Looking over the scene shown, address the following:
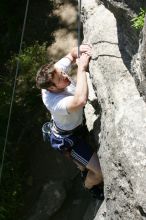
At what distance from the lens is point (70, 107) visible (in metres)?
5.05

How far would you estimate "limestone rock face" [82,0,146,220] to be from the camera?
14.9 ft

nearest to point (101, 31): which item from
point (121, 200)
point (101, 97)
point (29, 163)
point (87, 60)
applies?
point (87, 60)

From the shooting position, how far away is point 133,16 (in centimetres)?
493

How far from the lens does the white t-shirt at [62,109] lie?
5.14m

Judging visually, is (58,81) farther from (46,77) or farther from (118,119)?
(118,119)

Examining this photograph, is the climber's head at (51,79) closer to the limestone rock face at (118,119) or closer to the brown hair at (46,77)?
the brown hair at (46,77)

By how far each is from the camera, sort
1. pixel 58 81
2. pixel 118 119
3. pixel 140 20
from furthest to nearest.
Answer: pixel 58 81
pixel 118 119
pixel 140 20

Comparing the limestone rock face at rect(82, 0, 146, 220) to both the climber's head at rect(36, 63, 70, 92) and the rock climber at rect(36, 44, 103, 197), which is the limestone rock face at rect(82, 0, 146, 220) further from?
the climber's head at rect(36, 63, 70, 92)

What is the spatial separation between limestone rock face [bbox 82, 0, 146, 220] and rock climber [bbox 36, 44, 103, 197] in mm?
221

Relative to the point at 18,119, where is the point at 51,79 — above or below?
above

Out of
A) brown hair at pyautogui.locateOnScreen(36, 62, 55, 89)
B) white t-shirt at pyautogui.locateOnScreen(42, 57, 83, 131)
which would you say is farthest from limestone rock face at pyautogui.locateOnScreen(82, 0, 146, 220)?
brown hair at pyautogui.locateOnScreen(36, 62, 55, 89)

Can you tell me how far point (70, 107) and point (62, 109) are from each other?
0.11m

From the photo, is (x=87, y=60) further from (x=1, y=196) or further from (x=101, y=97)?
(x=1, y=196)

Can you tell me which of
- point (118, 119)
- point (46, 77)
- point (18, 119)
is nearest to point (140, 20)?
point (118, 119)
